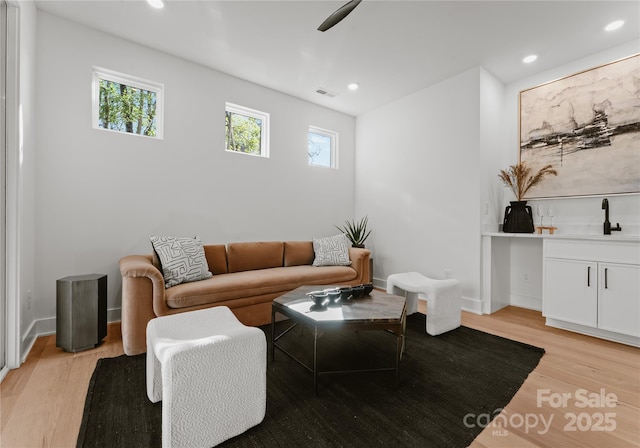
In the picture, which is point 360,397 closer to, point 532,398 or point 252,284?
point 532,398

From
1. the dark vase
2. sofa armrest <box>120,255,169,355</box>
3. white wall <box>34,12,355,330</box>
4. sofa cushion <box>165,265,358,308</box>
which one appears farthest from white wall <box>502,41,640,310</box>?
sofa armrest <box>120,255,169,355</box>

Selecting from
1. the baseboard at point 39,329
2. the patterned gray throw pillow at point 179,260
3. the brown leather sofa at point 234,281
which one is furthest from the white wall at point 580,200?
the baseboard at point 39,329

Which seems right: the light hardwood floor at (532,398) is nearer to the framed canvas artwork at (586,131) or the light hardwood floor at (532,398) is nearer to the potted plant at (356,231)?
the framed canvas artwork at (586,131)

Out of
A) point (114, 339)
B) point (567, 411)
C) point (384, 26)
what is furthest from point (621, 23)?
point (114, 339)

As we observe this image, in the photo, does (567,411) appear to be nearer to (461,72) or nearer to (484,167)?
(484,167)

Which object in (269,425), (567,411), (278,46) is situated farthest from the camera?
(278,46)

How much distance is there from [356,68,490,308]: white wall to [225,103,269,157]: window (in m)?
1.77

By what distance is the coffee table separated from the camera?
1.84 meters

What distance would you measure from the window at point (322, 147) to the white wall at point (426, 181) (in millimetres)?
470

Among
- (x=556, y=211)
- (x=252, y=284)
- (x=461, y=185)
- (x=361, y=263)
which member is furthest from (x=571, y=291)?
(x=252, y=284)

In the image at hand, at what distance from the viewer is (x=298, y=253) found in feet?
12.9

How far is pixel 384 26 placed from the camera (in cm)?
278

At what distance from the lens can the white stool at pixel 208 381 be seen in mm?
1258

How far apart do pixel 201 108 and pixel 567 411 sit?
423cm
